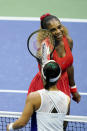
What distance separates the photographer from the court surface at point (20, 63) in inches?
241

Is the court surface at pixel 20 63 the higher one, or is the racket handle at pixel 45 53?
the racket handle at pixel 45 53

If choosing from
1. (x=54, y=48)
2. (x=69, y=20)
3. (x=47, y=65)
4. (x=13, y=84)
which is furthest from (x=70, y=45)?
(x=69, y=20)

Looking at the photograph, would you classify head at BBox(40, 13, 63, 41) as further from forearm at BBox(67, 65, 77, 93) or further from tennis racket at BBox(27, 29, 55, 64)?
forearm at BBox(67, 65, 77, 93)

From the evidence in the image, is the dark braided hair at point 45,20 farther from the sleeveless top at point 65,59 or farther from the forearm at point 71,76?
the forearm at point 71,76

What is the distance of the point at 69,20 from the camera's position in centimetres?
789

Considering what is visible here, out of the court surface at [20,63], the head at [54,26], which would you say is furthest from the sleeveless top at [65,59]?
the court surface at [20,63]

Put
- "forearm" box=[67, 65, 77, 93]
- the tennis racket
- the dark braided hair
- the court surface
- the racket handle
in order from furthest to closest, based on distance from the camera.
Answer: the court surface
"forearm" box=[67, 65, 77, 93]
the dark braided hair
the tennis racket
the racket handle

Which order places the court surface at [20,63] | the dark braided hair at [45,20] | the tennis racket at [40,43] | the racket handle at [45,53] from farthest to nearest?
the court surface at [20,63], the dark braided hair at [45,20], the tennis racket at [40,43], the racket handle at [45,53]

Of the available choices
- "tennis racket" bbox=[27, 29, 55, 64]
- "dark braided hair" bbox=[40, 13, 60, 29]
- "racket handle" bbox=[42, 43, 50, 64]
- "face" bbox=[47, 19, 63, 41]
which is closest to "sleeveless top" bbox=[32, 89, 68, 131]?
"racket handle" bbox=[42, 43, 50, 64]

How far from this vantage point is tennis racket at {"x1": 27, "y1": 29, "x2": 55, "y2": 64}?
425 cm

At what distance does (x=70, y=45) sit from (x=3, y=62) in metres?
2.51

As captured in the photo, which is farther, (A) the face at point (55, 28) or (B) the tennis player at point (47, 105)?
(A) the face at point (55, 28)

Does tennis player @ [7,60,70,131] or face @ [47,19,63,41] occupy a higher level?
face @ [47,19,63,41]

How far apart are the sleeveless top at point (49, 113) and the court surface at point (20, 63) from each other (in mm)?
2456
